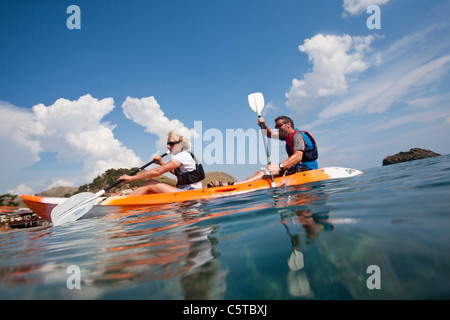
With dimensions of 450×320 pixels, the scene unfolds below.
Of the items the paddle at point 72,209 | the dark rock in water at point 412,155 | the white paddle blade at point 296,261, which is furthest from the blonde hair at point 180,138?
the dark rock in water at point 412,155

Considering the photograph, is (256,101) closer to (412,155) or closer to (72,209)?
(72,209)

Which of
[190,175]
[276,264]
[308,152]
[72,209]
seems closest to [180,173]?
[190,175]

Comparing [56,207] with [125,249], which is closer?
[125,249]

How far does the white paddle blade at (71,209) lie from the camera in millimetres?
5047

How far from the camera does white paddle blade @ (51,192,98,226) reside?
505 cm

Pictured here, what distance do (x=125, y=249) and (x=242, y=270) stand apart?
1129 mm

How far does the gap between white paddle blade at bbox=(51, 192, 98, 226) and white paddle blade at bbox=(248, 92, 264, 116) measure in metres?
6.60

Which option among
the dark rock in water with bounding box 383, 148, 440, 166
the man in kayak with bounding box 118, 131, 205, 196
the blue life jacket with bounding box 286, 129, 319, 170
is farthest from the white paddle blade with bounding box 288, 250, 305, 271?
the dark rock in water with bounding box 383, 148, 440, 166

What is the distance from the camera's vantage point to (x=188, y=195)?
5.56 m

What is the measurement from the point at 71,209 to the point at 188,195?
9.74 feet

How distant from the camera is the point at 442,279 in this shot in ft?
2.69

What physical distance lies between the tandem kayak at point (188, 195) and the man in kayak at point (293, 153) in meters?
0.34
